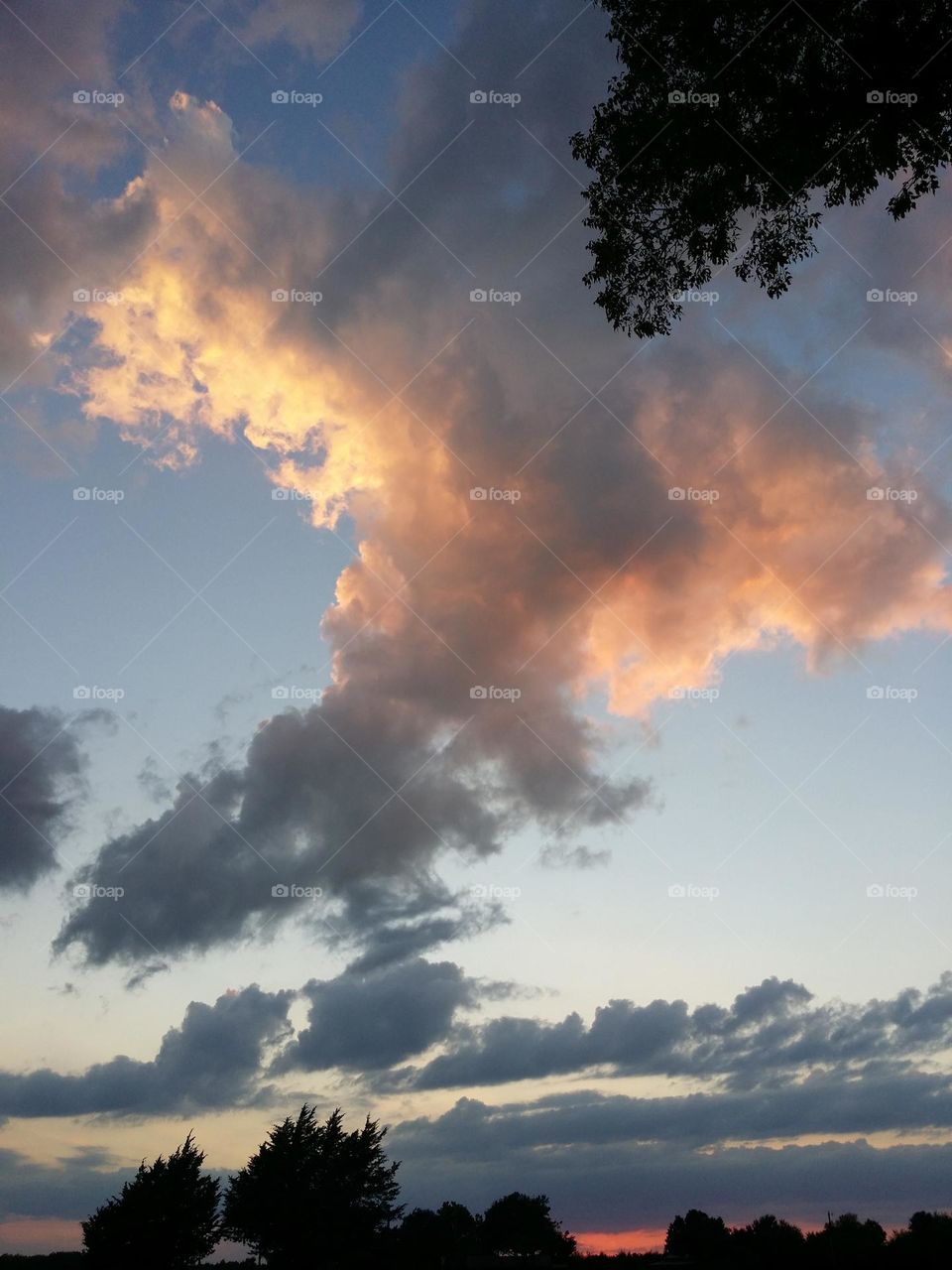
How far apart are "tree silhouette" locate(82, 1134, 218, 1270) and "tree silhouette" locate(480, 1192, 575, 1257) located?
3866 inches

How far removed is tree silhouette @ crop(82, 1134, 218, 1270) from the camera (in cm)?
5775

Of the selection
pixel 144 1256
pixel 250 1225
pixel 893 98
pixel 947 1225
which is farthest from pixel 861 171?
pixel 947 1225

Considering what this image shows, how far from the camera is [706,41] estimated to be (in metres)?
13.8

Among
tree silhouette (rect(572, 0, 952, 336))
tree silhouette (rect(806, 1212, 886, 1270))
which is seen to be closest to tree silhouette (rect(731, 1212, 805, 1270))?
tree silhouette (rect(806, 1212, 886, 1270))

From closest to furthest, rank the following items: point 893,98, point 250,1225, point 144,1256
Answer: point 893,98 → point 144,1256 → point 250,1225

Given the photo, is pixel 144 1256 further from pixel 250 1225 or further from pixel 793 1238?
pixel 793 1238

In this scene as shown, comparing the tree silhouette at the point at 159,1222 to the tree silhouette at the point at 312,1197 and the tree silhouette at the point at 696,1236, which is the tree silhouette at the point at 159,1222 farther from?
the tree silhouette at the point at 696,1236

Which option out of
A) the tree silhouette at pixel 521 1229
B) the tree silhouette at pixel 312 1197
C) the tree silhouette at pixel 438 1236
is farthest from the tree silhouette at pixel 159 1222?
the tree silhouette at pixel 521 1229

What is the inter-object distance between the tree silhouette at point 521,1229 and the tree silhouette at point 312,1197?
283 feet

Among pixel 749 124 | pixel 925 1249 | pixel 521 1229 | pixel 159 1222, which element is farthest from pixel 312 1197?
pixel 521 1229

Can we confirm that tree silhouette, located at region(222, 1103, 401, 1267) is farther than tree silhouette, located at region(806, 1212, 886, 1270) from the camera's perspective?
No

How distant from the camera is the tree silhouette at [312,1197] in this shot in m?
63.0

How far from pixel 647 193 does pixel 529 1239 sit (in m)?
160

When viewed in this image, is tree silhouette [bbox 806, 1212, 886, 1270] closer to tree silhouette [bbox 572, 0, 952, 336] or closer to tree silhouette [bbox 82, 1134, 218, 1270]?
tree silhouette [bbox 82, 1134, 218, 1270]
